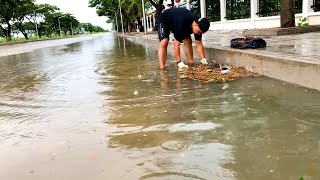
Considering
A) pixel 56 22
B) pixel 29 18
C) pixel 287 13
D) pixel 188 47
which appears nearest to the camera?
pixel 188 47

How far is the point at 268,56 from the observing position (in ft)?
17.0

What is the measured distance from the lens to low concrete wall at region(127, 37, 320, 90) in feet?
13.8

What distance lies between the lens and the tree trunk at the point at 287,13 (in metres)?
11.2

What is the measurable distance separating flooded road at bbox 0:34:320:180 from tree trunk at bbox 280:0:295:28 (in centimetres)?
721

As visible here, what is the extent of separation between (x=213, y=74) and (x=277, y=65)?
44.0 inches

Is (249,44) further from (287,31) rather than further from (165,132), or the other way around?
(287,31)

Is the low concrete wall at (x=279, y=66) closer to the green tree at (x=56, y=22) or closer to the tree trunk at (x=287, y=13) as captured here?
the tree trunk at (x=287, y=13)

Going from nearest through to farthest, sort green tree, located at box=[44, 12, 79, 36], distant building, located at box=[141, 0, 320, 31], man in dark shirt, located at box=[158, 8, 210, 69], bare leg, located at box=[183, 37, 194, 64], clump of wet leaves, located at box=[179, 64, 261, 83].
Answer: clump of wet leaves, located at box=[179, 64, 261, 83], man in dark shirt, located at box=[158, 8, 210, 69], bare leg, located at box=[183, 37, 194, 64], distant building, located at box=[141, 0, 320, 31], green tree, located at box=[44, 12, 79, 36]

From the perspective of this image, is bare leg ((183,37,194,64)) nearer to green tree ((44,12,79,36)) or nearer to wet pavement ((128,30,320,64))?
wet pavement ((128,30,320,64))

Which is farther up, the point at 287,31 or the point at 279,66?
the point at 287,31

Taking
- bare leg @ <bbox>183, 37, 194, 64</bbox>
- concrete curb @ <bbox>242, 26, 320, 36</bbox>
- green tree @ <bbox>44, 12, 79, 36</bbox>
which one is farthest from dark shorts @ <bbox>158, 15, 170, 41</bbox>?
green tree @ <bbox>44, 12, 79, 36</bbox>

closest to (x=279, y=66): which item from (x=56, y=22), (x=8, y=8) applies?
(x=8, y=8)

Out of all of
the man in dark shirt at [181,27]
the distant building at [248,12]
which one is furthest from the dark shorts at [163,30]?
the distant building at [248,12]

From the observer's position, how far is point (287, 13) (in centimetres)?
1140
